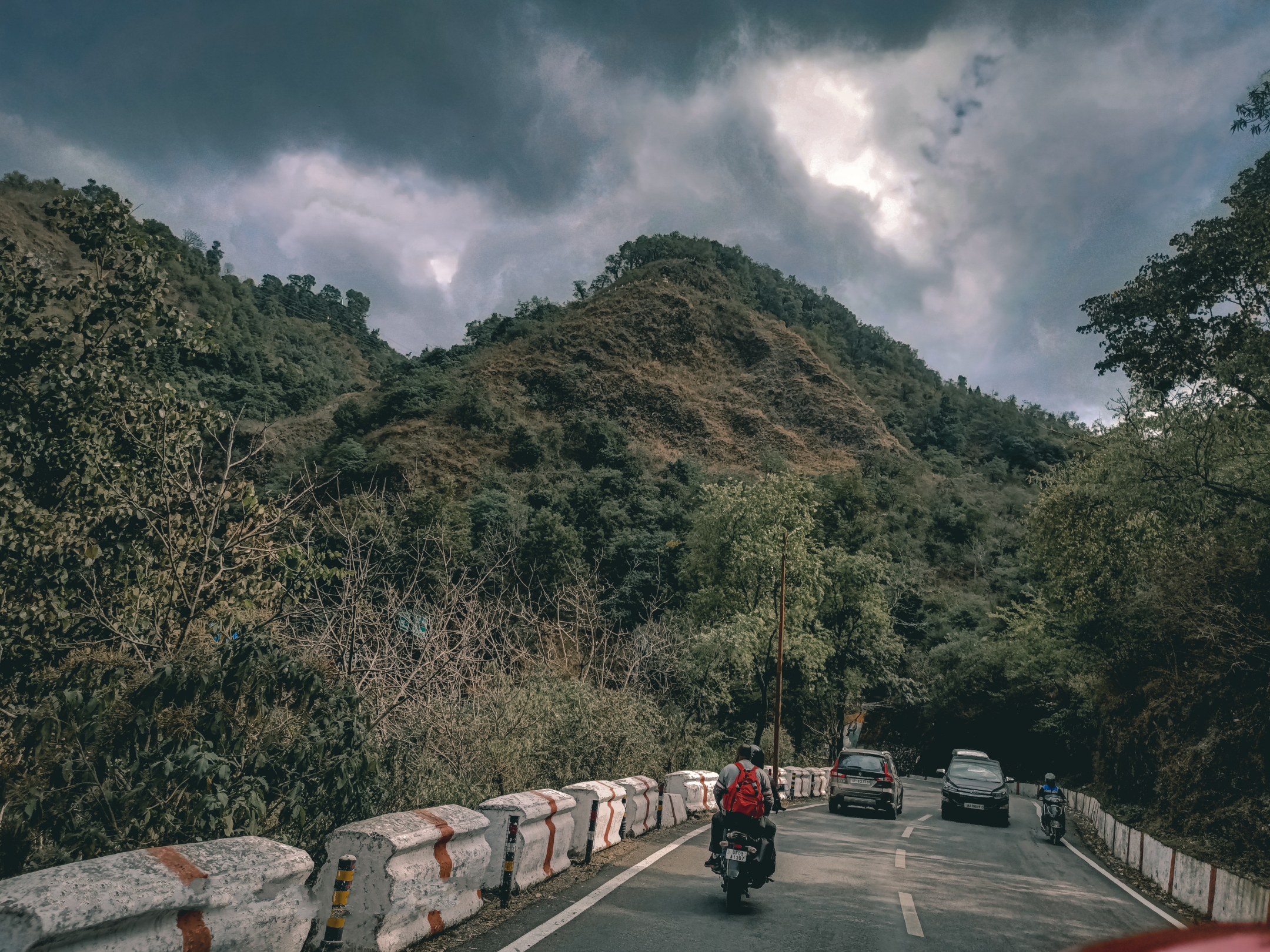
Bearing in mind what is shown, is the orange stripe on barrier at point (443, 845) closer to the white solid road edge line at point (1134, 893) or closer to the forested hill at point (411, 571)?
the forested hill at point (411, 571)

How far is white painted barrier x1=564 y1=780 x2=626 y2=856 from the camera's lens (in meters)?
10.0

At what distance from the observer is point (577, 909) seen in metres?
7.52

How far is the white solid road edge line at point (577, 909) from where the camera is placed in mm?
6176

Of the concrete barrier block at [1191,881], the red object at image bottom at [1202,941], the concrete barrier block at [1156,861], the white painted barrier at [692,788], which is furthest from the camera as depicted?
the white painted barrier at [692,788]

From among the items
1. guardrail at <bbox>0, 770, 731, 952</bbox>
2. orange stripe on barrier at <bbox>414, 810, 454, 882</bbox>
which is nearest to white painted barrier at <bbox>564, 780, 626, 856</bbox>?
guardrail at <bbox>0, 770, 731, 952</bbox>

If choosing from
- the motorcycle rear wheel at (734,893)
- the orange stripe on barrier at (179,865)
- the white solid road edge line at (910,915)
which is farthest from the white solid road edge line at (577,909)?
the white solid road edge line at (910,915)

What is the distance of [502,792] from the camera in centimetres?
1150

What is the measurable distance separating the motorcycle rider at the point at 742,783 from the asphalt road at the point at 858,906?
1.78 feet

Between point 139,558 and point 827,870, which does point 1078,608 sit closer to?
point 827,870

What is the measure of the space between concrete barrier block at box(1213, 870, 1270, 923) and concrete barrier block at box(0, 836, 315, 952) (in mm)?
8956

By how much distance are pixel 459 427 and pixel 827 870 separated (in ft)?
254

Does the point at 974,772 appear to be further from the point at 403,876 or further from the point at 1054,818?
the point at 403,876

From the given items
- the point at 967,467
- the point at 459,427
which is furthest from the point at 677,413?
the point at 967,467

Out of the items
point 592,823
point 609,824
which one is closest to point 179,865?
point 592,823
